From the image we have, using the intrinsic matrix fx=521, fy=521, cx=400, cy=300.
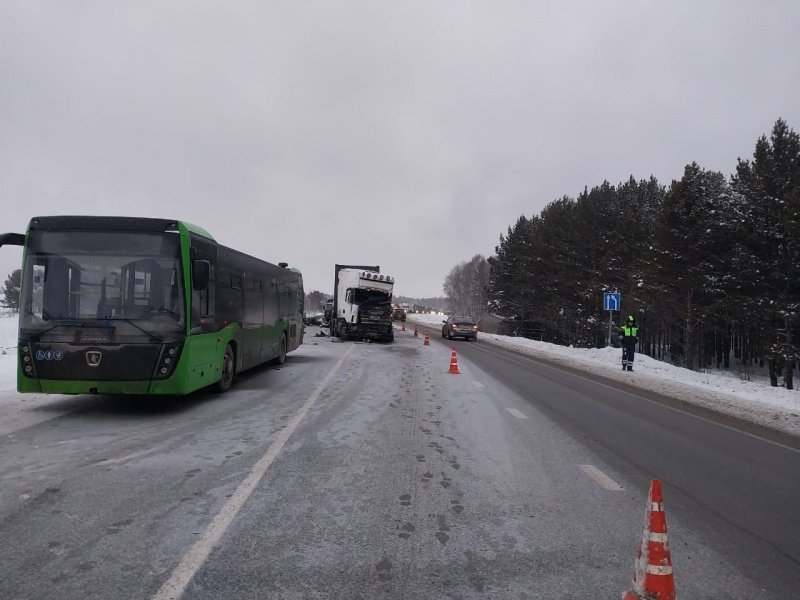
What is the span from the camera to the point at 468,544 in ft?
12.6

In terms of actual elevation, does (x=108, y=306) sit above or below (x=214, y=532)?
above

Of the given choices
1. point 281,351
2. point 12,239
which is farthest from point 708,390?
point 12,239

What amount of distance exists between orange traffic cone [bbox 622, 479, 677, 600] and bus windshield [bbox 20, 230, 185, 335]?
286 inches

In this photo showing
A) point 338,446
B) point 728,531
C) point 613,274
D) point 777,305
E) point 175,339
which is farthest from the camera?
point 613,274

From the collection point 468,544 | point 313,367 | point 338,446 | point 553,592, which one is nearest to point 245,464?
point 338,446

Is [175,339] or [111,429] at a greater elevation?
[175,339]

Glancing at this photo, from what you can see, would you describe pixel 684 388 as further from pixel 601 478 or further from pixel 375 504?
pixel 375 504

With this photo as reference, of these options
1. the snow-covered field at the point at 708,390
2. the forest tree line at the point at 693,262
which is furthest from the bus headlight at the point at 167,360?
the forest tree line at the point at 693,262

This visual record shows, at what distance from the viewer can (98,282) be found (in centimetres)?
800

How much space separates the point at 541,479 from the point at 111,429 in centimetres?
582

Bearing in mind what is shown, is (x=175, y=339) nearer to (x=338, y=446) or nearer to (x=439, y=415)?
(x=338, y=446)

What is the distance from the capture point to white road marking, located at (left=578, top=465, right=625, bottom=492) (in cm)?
528

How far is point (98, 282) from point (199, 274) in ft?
4.77

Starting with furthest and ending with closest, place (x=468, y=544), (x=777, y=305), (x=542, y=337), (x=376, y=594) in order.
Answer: (x=542, y=337), (x=777, y=305), (x=468, y=544), (x=376, y=594)
